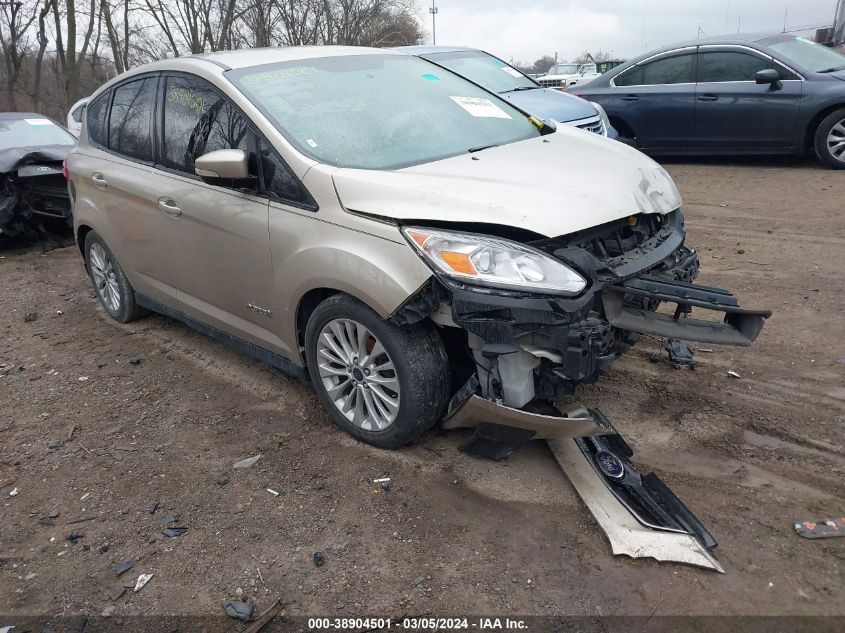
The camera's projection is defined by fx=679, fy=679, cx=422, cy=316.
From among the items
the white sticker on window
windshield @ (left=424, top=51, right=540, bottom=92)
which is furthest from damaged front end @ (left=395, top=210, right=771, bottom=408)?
windshield @ (left=424, top=51, right=540, bottom=92)

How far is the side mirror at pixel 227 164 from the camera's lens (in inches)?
129

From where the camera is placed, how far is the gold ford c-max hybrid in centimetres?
276

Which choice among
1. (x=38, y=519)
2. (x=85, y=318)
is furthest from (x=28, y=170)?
(x=38, y=519)

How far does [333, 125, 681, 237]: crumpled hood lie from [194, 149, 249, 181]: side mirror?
1.69 feet

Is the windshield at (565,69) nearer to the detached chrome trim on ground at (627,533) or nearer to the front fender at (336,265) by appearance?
the front fender at (336,265)

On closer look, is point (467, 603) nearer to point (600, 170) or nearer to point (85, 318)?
point (600, 170)

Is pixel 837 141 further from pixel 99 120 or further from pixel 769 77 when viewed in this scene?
pixel 99 120

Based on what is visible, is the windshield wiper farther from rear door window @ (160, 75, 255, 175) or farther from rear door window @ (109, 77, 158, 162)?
rear door window @ (109, 77, 158, 162)

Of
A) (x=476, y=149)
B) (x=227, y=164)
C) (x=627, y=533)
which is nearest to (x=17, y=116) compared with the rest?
(x=227, y=164)

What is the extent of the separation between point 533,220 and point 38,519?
257 centimetres

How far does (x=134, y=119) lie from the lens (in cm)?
446

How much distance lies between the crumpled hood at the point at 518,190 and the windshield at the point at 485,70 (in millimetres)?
4837

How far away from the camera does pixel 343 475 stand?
318 cm

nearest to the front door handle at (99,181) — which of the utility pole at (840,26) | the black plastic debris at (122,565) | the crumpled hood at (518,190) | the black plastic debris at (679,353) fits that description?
the crumpled hood at (518,190)
